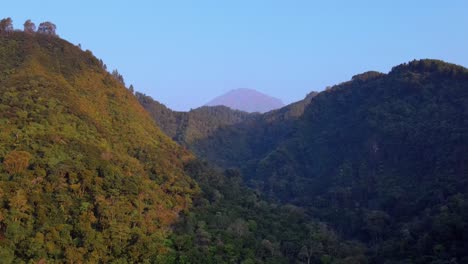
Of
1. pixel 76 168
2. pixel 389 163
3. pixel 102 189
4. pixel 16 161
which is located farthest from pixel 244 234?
pixel 389 163

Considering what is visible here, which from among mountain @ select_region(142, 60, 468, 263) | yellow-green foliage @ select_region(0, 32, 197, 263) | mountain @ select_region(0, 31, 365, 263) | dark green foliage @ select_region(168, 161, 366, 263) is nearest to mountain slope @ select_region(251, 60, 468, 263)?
mountain @ select_region(142, 60, 468, 263)

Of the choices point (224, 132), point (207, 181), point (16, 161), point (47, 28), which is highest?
point (47, 28)

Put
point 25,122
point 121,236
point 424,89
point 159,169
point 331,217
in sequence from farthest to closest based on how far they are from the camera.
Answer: point 424,89, point 331,217, point 159,169, point 25,122, point 121,236

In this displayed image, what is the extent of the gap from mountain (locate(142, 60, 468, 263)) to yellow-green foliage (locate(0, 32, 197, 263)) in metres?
13.4

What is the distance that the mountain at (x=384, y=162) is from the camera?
98.2ft

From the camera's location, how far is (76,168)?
27.0 m

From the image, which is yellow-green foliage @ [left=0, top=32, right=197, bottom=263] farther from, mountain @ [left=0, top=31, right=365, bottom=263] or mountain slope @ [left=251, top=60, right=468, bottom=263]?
mountain slope @ [left=251, top=60, right=468, bottom=263]

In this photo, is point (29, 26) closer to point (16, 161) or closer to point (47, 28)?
point (47, 28)

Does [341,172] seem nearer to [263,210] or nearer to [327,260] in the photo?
[263,210]

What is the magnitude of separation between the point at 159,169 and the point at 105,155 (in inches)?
172

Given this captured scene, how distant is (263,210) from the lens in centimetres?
3569

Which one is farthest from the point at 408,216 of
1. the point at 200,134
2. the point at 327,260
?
the point at 200,134

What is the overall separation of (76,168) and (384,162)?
28.9 m

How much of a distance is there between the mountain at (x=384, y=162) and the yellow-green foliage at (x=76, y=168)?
43.8 feet
